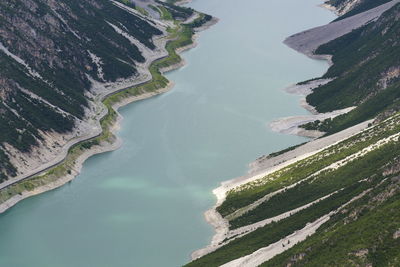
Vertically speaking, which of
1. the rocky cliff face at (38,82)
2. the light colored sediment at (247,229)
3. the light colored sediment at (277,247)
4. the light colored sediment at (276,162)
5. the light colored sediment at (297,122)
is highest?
the rocky cliff face at (38,82)

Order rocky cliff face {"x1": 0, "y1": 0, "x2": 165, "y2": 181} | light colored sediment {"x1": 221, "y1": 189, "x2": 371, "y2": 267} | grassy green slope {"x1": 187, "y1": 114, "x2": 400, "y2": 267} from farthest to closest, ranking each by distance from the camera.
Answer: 1. rocky cliff face {"x1": 0, "y1": 0, "x2": 165, "y2": 181}
2. grassy green slope {"x1": 187, "y1": 114, "x2": 400, "y2": 267}
3. light colored sediment {"x1": 221, "y1": 189, "x2": 371, "y2": 267}

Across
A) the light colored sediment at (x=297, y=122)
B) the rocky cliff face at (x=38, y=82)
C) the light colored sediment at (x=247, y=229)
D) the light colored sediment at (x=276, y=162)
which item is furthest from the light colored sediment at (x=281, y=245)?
the light colored sediment at (x=297, y=122)

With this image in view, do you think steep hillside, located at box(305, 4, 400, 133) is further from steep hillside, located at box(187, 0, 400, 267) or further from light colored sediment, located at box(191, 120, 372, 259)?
light colored sediment, located at box(191, 120, 372, 259)

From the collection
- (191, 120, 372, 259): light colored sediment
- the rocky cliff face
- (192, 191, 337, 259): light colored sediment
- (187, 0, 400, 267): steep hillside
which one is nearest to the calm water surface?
(191, 120, 372, 259): light colored sediment

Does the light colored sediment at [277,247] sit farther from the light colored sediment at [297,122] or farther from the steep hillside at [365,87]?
the light colored sediment at [297,122]

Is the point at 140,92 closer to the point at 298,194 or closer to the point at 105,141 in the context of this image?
the point at 105,141

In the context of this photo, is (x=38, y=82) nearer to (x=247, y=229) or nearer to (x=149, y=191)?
(x=149, y=191)

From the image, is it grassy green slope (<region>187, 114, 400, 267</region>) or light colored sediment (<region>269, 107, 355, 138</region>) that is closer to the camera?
grassy green slope (<region>187, 114, 400, 267</region>)

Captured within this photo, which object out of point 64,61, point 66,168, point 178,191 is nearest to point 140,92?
point 64,61

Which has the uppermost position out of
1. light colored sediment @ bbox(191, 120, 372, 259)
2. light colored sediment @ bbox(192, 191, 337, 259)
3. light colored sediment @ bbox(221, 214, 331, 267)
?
light colored sediment @ bbox(191, 120, 372, 259)

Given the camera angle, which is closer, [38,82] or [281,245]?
[281,245]

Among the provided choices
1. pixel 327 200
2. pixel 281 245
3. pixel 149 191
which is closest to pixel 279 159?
pixel 149 191
